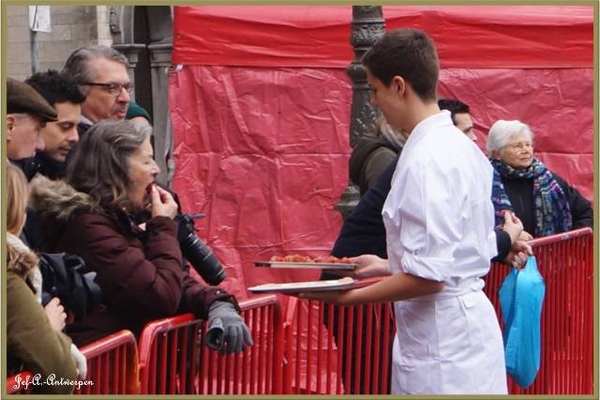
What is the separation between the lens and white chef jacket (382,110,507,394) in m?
4.08

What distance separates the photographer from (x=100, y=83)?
6262 mm

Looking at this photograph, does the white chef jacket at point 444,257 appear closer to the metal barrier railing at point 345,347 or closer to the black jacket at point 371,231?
the black jacket at point 371,231

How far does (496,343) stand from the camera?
4.42m

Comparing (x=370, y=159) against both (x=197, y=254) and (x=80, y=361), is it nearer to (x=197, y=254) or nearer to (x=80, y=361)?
(x=197, y=254)

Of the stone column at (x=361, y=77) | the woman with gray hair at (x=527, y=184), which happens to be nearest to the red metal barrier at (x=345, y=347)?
the woman with gray hair at (x=527, y=184)

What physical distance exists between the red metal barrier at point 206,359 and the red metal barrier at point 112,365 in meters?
0.08

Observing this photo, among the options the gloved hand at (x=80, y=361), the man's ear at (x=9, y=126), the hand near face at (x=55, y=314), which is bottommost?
the gloved hand at (x=80, y=361)

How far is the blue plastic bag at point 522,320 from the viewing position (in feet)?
20.4

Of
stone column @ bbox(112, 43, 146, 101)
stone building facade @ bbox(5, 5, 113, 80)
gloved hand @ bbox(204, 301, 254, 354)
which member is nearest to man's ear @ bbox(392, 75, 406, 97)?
gloved hand @ bbox(204, 301, 254, 354)

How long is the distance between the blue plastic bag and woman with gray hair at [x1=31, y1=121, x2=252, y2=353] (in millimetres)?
1855

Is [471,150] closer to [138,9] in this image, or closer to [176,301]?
[176,301]

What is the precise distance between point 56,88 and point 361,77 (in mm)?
3669

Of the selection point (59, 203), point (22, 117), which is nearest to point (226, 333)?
point (59, 203)

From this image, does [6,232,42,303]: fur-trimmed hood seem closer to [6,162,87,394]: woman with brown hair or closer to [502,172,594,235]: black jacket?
[6,162,87,394]: woman with brown hair
